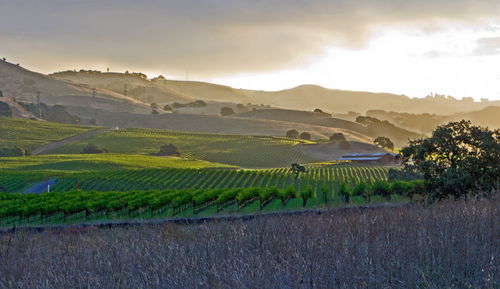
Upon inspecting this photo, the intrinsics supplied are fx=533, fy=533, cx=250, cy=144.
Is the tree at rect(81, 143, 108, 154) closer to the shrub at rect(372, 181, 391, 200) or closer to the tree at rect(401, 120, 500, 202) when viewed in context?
the shrub at rect(372, 181, 391, 200)

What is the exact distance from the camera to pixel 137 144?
490 ft

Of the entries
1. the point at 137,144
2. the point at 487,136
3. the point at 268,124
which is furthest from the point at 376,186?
the point at 268,124

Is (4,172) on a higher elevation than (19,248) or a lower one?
lower

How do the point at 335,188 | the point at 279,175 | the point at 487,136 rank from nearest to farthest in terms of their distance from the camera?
the point at 487,136
the point at 335,188
the point at 279,175

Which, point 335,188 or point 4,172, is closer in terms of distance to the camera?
point 335,188

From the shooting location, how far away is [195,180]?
265ft

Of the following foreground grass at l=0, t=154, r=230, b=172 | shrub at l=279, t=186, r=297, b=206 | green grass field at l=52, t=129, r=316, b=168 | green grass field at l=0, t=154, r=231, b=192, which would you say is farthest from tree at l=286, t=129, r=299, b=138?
shrub at l=279, t=186, r=297, b=206

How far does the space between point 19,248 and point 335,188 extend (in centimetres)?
5709

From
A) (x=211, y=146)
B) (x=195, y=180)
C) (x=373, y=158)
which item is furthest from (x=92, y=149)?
(x=373, y=158)

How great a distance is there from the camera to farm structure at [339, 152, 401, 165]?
122137mm

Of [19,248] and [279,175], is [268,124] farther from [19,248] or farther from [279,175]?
[19,248]

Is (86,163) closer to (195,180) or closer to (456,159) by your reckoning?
(195,180)

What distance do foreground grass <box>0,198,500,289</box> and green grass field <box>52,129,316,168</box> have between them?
376 ft

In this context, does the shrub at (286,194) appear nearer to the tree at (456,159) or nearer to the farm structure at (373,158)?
the tree at (456,159)
